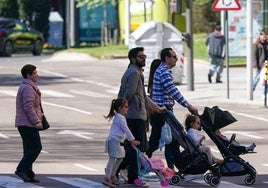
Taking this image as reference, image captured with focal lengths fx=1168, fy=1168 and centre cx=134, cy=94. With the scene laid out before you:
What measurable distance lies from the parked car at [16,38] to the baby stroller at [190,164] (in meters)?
39.0

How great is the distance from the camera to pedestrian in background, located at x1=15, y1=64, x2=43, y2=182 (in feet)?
50.7

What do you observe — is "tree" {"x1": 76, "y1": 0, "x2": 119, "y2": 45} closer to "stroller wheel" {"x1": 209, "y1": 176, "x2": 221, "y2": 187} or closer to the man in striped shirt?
the man in striped shirt

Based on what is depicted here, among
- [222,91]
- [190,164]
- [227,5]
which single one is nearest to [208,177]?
[190,164]

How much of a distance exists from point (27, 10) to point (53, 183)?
54.3m

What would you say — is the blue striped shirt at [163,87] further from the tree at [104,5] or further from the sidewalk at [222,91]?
the tree at [104,5]

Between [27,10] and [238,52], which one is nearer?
[238,52]

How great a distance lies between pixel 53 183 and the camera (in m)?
15.5

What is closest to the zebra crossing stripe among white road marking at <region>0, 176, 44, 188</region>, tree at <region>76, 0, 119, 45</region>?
white road marking at <region>0, 176, 44, 188</region>

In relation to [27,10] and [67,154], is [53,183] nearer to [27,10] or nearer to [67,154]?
[67,154]

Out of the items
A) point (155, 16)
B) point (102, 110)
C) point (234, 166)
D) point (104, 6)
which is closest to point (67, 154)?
point (234, 166)

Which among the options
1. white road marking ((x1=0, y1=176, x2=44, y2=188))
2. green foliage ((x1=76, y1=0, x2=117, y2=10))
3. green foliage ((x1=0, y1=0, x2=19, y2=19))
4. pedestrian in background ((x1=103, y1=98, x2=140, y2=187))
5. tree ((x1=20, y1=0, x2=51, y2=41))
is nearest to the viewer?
pedestrian in background ((x1=103, y1=98, x2=140, y2=187))

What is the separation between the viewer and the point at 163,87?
1614 centimetres

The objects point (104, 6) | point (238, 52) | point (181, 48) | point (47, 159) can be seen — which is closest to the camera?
point (47, 159)

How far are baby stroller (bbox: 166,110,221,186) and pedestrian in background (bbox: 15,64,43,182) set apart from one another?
186 cm
